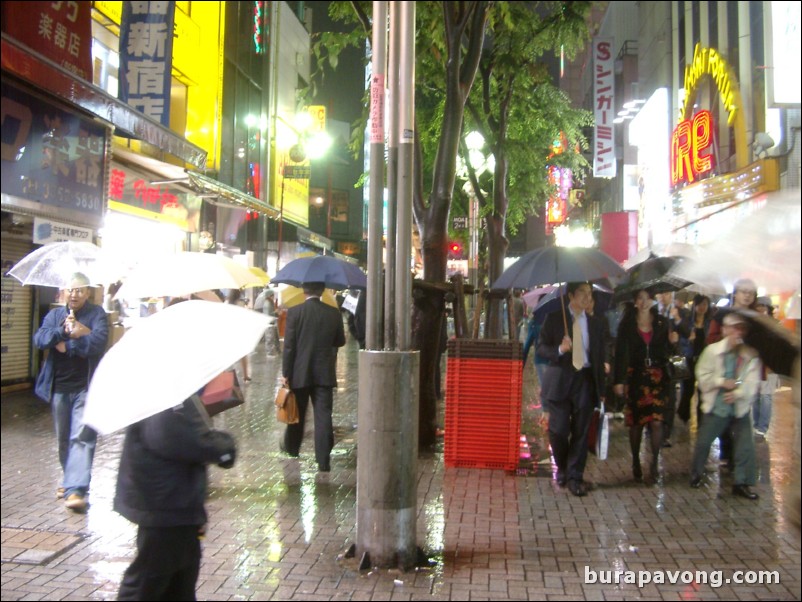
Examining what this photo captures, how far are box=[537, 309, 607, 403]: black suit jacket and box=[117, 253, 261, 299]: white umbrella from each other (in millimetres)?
3159

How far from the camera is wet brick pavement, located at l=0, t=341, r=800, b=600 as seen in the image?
4.80m

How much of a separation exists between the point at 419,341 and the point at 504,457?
172 centimetres

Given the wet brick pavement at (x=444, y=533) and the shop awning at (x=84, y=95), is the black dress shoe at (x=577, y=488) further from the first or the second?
the shop awning at (x=84, y=95)

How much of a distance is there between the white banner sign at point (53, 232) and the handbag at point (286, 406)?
11.8 feet

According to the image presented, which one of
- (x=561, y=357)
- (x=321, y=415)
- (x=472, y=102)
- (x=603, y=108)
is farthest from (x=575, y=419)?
(x=603, y=108)

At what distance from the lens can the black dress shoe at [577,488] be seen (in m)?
7.05

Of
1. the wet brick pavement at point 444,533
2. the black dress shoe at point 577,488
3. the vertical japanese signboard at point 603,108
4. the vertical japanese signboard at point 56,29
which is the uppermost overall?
the vertical japanese signboard at point 603,108

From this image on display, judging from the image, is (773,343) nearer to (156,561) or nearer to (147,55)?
(156,561)

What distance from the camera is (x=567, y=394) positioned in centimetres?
719

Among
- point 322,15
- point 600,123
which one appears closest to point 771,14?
point 600,123

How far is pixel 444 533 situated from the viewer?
5.96m

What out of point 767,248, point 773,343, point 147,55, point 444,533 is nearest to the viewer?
point 767,248

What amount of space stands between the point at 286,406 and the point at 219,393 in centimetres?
386

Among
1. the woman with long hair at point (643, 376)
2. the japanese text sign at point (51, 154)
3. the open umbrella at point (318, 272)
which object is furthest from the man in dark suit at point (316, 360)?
the japanese text sign at point (51, 154)
